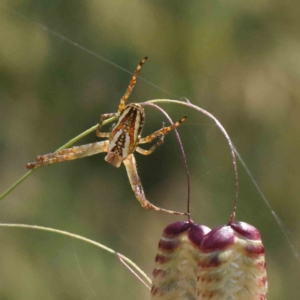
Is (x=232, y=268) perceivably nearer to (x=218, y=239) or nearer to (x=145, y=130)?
(x=218, y=239)

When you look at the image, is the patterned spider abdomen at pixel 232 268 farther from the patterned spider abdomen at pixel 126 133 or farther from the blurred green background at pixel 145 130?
the blurred green background at pixel 145 130

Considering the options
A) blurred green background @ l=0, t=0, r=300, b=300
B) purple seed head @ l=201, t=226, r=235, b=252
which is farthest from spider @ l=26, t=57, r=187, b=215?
blurred green background @ l=0, t=0, r=300, b=300

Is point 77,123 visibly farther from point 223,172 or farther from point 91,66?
point 223,172

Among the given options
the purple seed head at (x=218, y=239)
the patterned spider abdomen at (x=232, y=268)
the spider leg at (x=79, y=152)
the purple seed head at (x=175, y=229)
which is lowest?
the patterned spider abdomen at (x=232, y=268)

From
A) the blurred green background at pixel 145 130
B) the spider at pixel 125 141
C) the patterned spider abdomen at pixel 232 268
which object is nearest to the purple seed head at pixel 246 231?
the patterned spider abdomen at pixel 232 268

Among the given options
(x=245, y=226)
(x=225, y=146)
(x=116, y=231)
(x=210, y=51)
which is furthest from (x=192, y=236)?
(x=210, y=51)

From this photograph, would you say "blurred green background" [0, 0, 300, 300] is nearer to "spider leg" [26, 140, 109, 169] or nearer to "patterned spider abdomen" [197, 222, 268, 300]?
"spider leg" [26, 140, 109, 169]

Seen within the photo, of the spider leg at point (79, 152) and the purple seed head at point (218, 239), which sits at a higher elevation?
the spider leg at point (79, 152)
